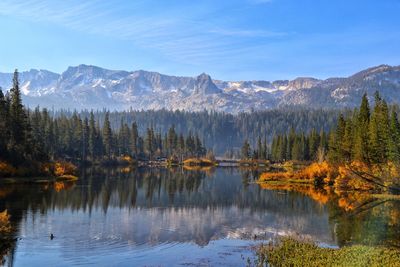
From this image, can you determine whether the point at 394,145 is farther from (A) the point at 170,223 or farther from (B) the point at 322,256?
(B) the point at 322,256

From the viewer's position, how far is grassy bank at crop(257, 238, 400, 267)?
33031 mm

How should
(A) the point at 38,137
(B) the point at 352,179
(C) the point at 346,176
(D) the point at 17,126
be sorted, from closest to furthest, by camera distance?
(B) the point at 352,179 → (C) the point at 346,176 → (D) the point at 17,126 → (A) the point at 38,137

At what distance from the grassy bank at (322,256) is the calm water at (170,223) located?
237 cm

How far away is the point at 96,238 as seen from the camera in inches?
1850

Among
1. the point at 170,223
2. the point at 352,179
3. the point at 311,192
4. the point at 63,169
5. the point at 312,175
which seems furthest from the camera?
the point at 312,175

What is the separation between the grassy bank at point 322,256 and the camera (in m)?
33.0

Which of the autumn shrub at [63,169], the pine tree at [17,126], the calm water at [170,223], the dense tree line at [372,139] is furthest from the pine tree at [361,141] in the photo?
the pine tree at [17,126]

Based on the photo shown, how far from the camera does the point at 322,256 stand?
35.6 metres

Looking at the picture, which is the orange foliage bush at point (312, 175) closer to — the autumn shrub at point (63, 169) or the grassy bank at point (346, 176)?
the grassy bank at point (346, 176)

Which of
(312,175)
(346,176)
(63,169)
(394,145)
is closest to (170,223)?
(394,145)

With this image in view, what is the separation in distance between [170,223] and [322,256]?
25860 mm

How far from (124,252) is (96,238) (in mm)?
6799

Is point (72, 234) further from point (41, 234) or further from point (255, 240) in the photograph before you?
point (255, 240)

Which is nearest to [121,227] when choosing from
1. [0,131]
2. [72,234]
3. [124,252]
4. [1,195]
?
[72,234]
